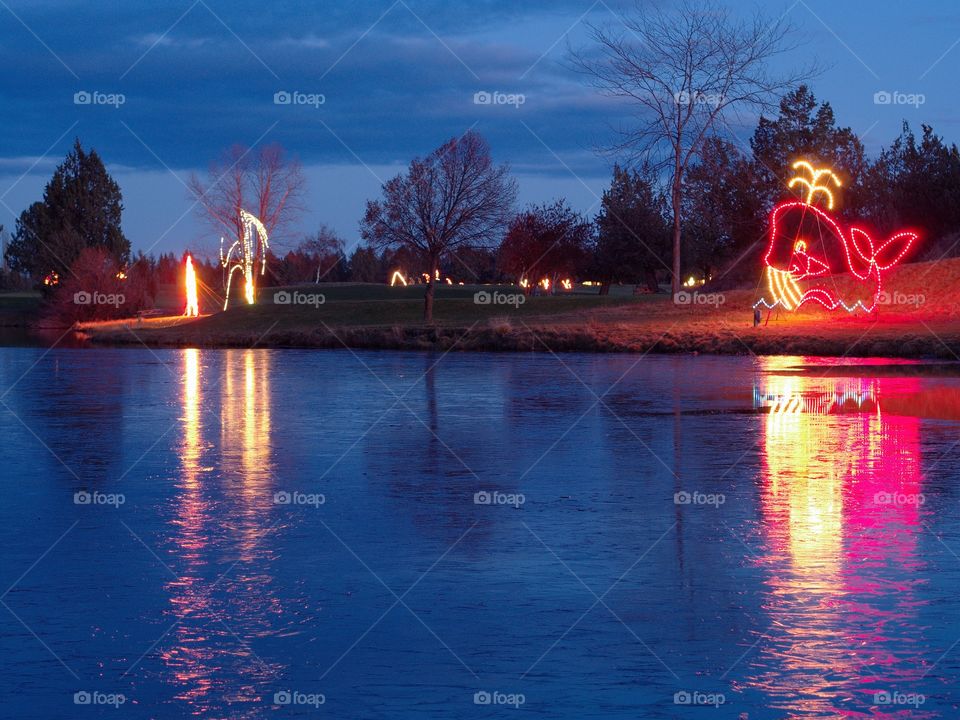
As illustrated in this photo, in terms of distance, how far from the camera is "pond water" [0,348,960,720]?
20.4 ft

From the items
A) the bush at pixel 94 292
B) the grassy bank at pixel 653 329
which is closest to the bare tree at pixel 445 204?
the grassy bank at pixel 653 329

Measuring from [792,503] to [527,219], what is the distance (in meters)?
70.8

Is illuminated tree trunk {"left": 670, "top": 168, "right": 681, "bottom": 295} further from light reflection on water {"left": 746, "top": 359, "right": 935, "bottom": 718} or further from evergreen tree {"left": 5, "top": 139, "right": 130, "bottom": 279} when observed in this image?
evergreen tree {"left": 5, "top": 139, "right": 130, "bottom": 279}

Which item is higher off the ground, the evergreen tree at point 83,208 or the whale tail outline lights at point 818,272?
the evergreen tree at point 83,208

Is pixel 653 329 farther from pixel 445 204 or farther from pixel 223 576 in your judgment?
pixel 223 576

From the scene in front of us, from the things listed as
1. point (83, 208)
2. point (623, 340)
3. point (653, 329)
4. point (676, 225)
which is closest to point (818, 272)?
point (676, 225)

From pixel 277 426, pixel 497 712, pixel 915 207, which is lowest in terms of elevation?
pixel 497 712

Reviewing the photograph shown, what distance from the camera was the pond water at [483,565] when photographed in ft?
20.4

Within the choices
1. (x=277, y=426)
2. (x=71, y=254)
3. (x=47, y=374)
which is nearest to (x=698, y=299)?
(x=47, y=374)

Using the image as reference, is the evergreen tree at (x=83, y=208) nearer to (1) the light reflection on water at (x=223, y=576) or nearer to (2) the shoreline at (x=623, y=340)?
(2) the shoreline at (x=623, y=340)

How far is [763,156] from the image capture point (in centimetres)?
7744

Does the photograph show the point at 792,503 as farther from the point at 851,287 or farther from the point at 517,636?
the point at 851,287

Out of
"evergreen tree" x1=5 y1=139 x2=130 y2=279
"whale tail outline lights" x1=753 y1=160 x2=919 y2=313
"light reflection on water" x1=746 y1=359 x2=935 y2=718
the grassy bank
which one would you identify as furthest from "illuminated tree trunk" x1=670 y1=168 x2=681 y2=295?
"evergreen tree" x1=5 y1=139 x2=130 y2=279

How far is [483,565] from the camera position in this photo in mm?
8805
